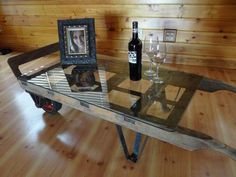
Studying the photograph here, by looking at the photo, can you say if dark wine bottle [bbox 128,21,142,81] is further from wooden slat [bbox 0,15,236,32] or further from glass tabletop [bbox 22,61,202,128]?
wooden slat [bbox 0,15,236,32]

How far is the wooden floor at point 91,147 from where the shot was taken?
116cm

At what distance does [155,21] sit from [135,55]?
1.26m

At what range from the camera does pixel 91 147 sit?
52.1 inches

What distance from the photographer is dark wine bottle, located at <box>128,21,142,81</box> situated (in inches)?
44.2

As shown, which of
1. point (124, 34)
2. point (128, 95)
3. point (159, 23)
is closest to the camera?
point (128, 95)

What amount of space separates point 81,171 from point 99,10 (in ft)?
5.87

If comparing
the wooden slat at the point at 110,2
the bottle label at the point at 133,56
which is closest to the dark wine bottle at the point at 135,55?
the bottle label at the point at 133,56

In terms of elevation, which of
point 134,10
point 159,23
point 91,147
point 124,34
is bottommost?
point 91,147

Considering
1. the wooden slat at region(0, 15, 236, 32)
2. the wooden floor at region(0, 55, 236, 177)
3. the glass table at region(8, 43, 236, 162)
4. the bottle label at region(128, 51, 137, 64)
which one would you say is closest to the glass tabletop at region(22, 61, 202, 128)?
the glass table at region(8, 43, 236, 162)

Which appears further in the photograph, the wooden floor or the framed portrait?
the framed portrait

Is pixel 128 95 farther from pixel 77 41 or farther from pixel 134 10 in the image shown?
pixel 134 10

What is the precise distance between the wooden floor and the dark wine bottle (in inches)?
17.1

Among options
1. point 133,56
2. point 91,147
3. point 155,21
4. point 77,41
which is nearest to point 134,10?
point 155,21

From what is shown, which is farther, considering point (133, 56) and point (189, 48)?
point (189, 48)
